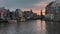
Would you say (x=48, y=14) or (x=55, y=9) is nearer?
(x=55, y=9)

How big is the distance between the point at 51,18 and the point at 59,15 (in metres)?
7.51

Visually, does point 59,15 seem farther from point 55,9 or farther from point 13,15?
point 13,15

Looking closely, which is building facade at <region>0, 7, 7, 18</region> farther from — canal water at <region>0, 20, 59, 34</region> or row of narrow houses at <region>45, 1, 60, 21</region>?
canal water at <region>0, 20, 59, 34</region>

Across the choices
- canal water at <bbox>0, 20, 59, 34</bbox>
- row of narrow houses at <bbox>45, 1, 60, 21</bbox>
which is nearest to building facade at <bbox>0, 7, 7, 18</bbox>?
row of narrow houses at <bbox>45, 1, 60, 21</bbox>

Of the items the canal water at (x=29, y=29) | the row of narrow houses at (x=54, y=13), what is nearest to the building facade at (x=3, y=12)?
the row of narrow houses at (x=54, y=13)

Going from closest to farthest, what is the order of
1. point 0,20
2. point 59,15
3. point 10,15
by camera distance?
point 0,20 → point 59,15 → point 10,15

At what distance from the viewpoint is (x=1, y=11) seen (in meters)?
90.9

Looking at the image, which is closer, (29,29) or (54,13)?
(29,29)

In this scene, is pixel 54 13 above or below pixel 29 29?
below

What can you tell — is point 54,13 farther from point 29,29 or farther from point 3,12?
point 29,29

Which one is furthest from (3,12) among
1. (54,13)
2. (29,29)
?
(29,29)

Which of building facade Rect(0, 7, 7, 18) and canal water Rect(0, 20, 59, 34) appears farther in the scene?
building facade Rect(0, 7, 7, 18)

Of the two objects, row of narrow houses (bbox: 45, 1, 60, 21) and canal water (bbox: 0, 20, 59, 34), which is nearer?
canal water (bbox: 0, 20, 59, 34)

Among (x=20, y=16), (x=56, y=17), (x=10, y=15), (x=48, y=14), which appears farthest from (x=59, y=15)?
(x=10, y=15)
